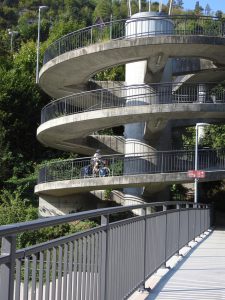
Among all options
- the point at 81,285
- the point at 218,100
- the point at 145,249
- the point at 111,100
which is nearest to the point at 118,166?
the point at 111,100

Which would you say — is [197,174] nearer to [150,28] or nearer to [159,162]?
[159,162]

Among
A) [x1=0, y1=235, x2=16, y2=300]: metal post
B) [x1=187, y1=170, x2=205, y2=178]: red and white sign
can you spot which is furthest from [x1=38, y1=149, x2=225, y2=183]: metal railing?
[x1=0, y1=235, x2=16, y2=300]: metal post

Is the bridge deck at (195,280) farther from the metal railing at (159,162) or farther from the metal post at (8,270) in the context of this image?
the metal railing at (159,162)

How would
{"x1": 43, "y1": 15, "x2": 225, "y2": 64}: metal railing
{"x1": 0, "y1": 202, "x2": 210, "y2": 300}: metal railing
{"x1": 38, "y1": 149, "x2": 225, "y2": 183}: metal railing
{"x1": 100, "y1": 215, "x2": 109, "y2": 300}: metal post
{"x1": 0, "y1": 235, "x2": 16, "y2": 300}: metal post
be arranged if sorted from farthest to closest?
{"x1": 43, "y1": 15, "x2": 225, "y2": 64}: metal railing, {"x1": 38, "y1": 149, "x2": 225, "y2": 183}: metal railing, {"x1": 100, "y1": 215, "x2": 109, "y2": 300}: metal post, {"x1": 0, "y1": 202, "x2": 210, "y2": 300}: metal railing, {"x1": 0, "y1": 235, "x2": 16, "y2": 300}: metal post

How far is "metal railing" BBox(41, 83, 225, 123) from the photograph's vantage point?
3222 centimetres

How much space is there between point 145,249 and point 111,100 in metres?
26.2

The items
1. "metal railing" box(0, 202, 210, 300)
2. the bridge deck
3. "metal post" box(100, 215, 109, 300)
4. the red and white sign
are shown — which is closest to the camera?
"metal railing" box(0, 202, 210, 300)

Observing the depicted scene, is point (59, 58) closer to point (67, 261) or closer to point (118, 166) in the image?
point (118, 166)

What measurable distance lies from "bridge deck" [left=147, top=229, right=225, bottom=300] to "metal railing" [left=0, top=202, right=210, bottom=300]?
0.33 m

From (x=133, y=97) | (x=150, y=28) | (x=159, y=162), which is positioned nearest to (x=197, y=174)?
(x=159, y=162)

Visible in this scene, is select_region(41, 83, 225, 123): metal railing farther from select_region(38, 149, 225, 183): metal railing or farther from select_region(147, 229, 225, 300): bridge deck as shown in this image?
select_region(147, 229, 225, 300): bridge deck

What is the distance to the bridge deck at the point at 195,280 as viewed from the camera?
802 centimetres

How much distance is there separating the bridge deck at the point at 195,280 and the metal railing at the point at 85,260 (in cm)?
33

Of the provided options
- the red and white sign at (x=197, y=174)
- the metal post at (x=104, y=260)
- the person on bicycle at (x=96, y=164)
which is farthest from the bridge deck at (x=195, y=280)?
the person on bicycle at (x=96, y=164)
